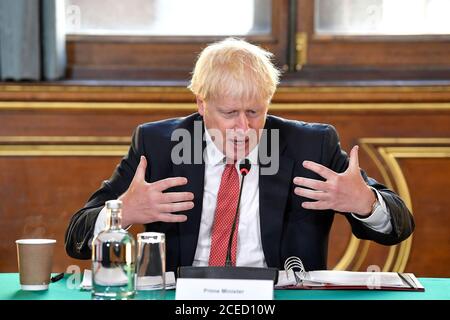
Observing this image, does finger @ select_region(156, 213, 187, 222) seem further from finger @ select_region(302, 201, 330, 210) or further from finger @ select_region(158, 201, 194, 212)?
finger @ select_region(302, 201, 330, 210)

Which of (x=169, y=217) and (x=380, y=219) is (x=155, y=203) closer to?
(x=169, y=217)

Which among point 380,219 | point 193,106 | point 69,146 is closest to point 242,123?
point 380,219

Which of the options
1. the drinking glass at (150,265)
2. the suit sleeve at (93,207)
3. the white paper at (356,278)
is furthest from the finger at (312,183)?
the suit sleeve at (93,207)

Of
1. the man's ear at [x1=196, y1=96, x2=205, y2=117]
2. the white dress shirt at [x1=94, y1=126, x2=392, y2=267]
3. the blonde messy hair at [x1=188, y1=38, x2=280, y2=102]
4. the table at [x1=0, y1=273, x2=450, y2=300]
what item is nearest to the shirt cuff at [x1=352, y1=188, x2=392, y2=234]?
the white dress shirt at [x1=94, y1=126, x2=392, y2=267]

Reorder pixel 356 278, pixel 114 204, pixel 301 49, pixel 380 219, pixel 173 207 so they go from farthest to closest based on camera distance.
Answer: pixel 301 49, pixel 380 219, pixel 173 207, pixel 356 278, pixel 114 204

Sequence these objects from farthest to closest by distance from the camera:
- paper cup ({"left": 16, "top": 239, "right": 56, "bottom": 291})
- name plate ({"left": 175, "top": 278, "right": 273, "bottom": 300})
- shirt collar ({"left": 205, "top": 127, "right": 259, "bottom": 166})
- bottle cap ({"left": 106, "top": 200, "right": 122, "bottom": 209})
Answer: shirt collar ({"left": 205, "top": 127, "right": 259, "bottom": 166}), paper cup ({"left": 16, "top": 239, "right": 56, "bottom": 291}), bottle cap ({"left": 106, "top": 200, "right": 122, "bottom": 209}), name plate ({"left": 175, "top": 278, "right": 273, "bottom": 300})

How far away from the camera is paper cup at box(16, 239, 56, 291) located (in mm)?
2172

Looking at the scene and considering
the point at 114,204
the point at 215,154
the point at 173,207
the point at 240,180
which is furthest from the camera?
the point at 215,154

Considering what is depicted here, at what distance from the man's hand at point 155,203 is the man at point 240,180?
77 mm

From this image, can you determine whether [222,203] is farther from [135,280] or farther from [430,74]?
[430,74]

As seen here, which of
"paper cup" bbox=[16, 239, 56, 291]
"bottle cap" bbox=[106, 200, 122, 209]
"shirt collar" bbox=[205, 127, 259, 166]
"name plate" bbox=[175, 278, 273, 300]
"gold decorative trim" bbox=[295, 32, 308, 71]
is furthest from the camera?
"gold decorative trim" bbox=[295, 32, 308, 71]

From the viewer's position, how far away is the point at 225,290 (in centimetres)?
187

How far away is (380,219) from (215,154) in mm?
551

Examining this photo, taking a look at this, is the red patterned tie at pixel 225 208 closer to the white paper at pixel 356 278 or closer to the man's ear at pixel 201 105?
the man's ear at pixel 201 105
